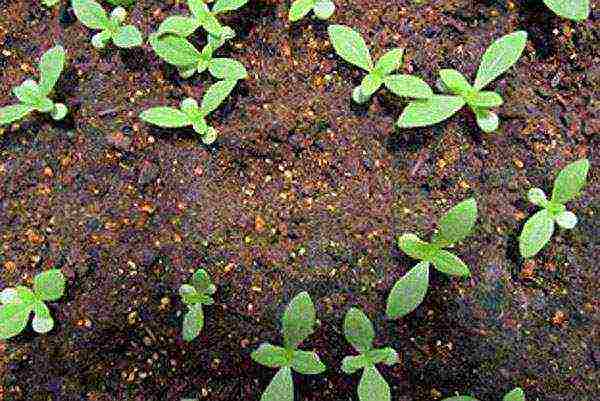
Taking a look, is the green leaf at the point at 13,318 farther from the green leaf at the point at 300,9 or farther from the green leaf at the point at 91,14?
the green leaf at the point at 300,9

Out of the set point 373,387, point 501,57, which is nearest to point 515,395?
point 373,387

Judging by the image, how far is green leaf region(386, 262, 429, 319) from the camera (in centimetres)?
126

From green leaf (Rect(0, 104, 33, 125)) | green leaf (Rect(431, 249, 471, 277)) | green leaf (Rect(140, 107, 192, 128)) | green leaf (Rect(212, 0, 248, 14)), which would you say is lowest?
green leaf (Rect(431, 249, 471, 277))

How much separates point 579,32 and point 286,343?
0.76m

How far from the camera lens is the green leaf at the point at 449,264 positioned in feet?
4.12

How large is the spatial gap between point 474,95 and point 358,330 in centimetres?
44

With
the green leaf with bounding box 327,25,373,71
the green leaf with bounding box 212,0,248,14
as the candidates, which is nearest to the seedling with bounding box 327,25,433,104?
the green leaf with bounding box 327,25,373,71

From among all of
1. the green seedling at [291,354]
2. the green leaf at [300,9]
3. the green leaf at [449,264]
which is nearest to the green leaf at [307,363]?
the green seedling at [291,354]

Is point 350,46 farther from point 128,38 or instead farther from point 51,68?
point 51,68

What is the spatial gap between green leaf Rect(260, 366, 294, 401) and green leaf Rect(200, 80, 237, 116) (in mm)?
469

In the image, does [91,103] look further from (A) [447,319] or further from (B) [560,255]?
(B) [560,255]

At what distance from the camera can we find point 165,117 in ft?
4.48

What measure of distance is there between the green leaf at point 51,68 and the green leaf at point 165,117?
189 mm

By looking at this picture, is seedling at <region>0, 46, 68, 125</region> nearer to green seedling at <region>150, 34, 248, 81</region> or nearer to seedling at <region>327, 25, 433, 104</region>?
green seedling at <region>150, 34, 248, 81</region>
